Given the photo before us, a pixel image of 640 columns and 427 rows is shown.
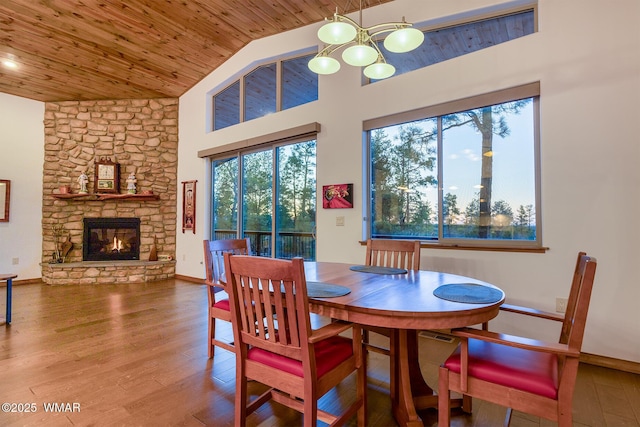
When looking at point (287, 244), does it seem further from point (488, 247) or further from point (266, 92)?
point (488, 247)

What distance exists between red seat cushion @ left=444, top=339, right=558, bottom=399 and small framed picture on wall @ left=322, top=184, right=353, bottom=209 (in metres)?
2.38

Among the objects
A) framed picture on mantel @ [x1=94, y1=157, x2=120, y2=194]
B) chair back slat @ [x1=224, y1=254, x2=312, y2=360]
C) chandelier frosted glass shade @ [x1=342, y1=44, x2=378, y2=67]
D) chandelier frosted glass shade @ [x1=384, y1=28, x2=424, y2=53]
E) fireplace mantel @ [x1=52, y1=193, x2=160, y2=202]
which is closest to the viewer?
chair back slat @ [x1=224, y1=254, x2=312, y2=360]

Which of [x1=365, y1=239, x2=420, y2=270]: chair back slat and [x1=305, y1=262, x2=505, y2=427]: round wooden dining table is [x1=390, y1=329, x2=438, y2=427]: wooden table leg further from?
[x1=365, y1=239, x2=420, y2=270]: chair back slat

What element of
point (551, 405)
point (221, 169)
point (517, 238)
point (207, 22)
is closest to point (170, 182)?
point (221, 169)

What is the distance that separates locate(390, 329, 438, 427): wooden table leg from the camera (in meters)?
1.62

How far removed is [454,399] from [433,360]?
0.64 meters

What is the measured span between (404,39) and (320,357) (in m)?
1.86

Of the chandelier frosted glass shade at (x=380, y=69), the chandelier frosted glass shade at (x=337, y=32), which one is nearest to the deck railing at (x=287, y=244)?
the chandelier frosted glass shade at (x=380, y=69)

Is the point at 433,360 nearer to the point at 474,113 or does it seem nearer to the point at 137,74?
the point at 474,113

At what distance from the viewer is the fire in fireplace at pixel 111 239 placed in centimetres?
564

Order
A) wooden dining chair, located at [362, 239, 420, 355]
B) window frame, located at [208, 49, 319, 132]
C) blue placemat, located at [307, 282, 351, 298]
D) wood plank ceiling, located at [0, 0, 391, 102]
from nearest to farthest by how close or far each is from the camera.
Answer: blue placemat, located at [307, 282, 351, 298]
wooden dining chair, located at [362, 239, 420, 355]
wood plank ceiling, located at [0, 0, 391, 102]
window frame, located at [208, 49, 319, 132]

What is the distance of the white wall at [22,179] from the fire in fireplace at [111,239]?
30.6 inches

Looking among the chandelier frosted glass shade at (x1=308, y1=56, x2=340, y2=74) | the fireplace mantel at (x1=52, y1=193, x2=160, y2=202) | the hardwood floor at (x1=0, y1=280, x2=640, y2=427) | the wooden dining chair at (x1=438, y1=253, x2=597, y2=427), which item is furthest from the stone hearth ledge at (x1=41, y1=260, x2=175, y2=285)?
the wooden dining chair at (x1=438, y1=253, x2=597, y2=427)

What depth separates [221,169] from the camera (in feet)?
18.3
